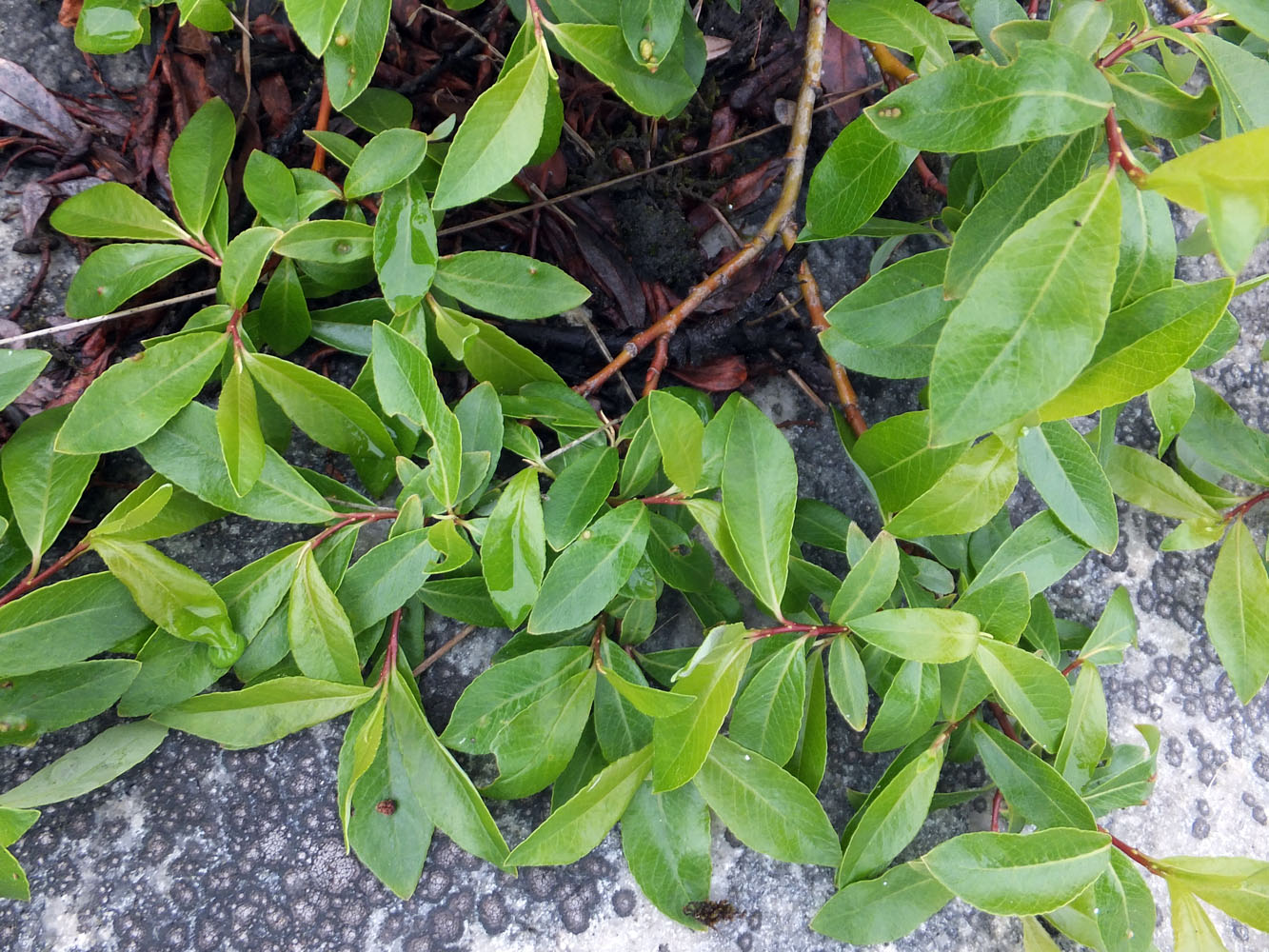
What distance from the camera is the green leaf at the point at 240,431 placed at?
79 centimetres

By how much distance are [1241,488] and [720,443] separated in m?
0.84

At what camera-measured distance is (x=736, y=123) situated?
119cm

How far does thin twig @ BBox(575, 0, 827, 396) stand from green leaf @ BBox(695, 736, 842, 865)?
447 mm

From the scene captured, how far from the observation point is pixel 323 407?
873 mm

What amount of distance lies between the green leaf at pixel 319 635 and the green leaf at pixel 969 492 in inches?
22.3

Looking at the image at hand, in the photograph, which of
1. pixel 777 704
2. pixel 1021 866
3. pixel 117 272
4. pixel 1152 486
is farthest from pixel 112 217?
pixel 1152 486

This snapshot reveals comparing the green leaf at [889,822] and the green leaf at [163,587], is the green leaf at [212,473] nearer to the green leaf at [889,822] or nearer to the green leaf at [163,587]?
the green leaf at [163,587]

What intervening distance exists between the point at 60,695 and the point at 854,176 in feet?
3.03

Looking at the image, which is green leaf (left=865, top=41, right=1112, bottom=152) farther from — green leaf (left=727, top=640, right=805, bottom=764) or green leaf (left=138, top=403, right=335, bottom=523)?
green leaf (left=138, top=403, right=335, bottom=523)

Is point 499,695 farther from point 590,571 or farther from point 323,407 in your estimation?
point 323,407

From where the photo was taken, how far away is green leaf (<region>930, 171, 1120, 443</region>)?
1.85ft

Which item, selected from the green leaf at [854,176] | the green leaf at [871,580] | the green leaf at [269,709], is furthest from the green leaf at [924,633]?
the green leaf at [269,709]

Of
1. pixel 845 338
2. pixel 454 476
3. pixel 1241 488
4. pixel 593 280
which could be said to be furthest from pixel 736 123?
pixel 1241 488

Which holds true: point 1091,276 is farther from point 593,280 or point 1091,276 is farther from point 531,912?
point 531,912
